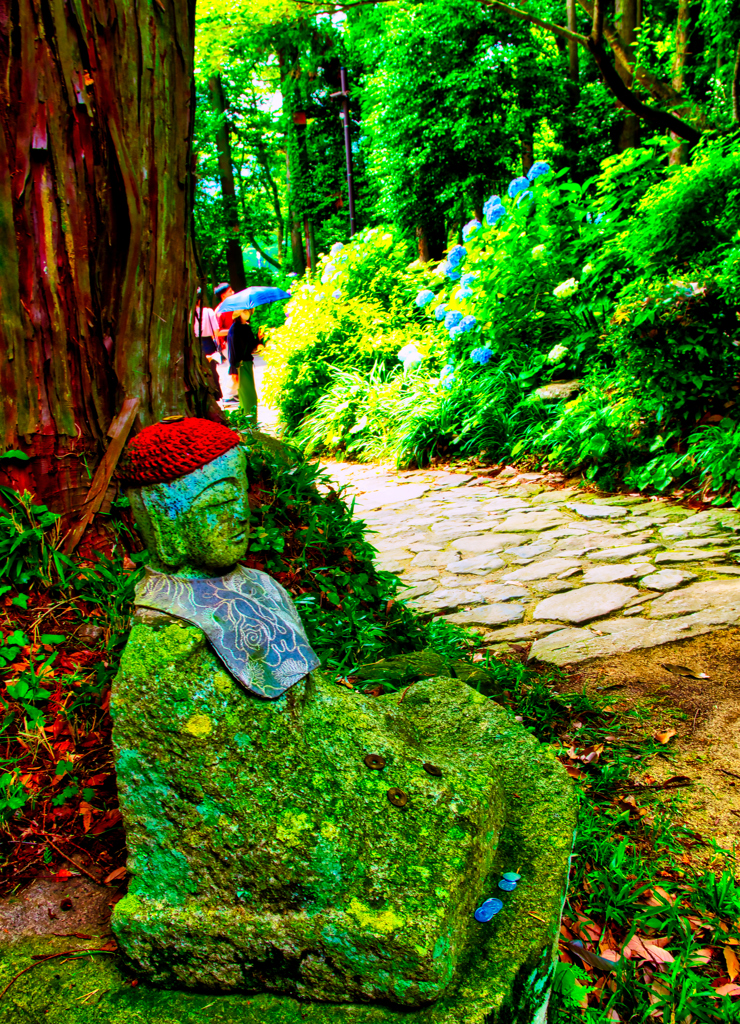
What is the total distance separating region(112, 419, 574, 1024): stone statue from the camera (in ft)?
4.09

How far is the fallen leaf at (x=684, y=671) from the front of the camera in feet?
9.84

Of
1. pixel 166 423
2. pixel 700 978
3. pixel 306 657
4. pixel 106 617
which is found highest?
pixel 166 423

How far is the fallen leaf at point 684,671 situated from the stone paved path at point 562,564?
221 mm

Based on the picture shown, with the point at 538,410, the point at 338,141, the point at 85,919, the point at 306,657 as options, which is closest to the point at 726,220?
the point at 538,410

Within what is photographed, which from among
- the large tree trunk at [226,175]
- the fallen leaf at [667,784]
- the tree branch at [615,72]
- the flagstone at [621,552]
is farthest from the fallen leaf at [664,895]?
the large tree trunk at [226,175]

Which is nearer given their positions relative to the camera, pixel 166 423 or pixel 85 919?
pixel 166 423

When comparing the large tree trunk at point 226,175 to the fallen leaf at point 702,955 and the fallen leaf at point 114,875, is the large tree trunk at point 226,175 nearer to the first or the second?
the fallen leaf at point 114,875

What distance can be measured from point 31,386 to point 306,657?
1680 millimetres

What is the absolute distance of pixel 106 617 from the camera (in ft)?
7.79

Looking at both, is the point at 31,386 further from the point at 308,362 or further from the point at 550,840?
the point at 308,362

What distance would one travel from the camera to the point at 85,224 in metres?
2.55

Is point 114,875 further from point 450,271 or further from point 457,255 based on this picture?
point 450,271

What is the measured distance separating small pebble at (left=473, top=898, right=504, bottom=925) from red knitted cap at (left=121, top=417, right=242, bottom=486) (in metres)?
1.03

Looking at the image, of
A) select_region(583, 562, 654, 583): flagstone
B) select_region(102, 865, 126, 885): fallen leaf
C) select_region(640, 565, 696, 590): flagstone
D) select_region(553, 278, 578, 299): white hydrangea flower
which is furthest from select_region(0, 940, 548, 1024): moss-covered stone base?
select_region(553, 278, 578, 299): white hydrangea flower
